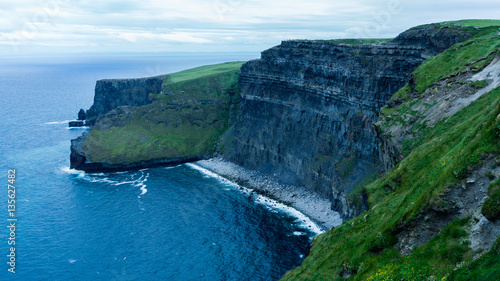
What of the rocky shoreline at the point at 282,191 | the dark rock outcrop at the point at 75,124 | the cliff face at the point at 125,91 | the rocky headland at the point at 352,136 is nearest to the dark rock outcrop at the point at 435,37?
the rocky headland at the point at 352,136

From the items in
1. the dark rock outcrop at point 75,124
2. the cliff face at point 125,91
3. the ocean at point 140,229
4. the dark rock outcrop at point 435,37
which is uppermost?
the dark rock outcrop at point 435,37

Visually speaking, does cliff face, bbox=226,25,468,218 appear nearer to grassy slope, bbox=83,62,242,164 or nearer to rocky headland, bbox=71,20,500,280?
rocky headland, bbox=71,20,500,280

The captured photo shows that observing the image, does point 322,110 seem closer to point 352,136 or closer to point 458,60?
point 352,136

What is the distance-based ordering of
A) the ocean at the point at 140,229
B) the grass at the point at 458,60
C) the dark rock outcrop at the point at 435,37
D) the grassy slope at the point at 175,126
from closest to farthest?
the grass at the point at 458,60 → the ocean at the point at 140,229 → the dark rock outcrop at the point at 435,37 → the grassy slope at the point at 175,126

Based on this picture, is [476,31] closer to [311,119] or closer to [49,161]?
[311,119]

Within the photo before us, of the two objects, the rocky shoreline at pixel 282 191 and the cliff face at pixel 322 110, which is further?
the cliff face at pixel 322 110

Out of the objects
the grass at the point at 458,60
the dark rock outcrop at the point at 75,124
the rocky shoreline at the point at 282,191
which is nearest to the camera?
the grass at the point at 458,60

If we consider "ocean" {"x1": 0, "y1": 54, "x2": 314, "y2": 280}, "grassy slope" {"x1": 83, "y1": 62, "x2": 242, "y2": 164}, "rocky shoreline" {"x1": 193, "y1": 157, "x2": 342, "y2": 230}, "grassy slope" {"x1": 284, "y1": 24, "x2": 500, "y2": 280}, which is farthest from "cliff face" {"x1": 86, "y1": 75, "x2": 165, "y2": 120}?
"grassy slope" {"x1": 284, "y1": 24, "x2": 500, "y2": 280}

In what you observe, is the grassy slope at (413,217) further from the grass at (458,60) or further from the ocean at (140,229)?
the ocean at (140,229)
